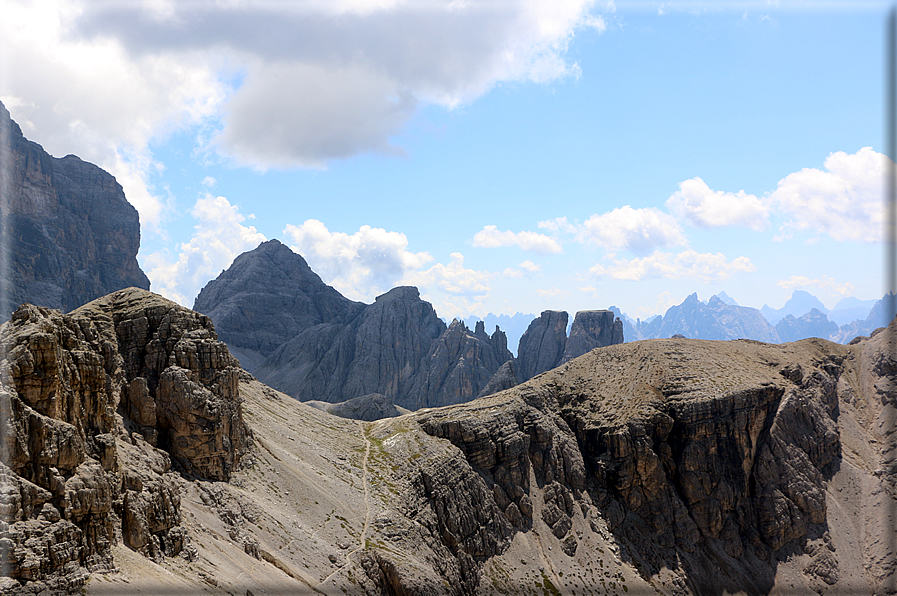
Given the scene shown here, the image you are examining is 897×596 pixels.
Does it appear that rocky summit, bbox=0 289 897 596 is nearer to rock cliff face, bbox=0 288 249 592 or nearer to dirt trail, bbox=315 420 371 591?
rock cliff face, bbox=0 288 249 592

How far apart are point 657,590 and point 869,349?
359 ft

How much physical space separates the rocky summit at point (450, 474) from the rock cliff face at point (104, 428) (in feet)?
0.72

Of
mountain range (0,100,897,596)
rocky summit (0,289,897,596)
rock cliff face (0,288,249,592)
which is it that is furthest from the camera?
rocky summit (0,289,897,596)

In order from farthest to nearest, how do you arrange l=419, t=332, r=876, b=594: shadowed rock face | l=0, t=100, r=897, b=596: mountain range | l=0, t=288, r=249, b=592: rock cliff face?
1. l=419, t=332, r=876, b=594: shadowed rock face
2. l=0, t=100, r=897, b=596: mountain range
3. l=0, t=288, r=249, b=592: rock cliff face

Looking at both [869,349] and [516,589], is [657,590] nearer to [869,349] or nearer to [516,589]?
[516,589]

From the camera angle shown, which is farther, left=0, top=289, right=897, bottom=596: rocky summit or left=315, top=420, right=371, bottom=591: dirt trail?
left=315, top=420, right=371, bottom=591: dirt trail

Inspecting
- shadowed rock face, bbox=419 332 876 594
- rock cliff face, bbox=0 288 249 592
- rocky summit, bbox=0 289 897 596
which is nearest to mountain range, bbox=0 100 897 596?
rock cliff face, bbox=0 288 249 592

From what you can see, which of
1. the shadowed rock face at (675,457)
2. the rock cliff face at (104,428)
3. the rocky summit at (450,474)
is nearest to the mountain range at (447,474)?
the rock cliff face at (104,428)

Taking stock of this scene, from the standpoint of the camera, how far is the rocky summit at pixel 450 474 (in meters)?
50.4

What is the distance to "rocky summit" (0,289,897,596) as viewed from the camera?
50.4m

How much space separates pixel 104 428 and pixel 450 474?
59886mm

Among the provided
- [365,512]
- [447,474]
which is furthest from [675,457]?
[365,512]

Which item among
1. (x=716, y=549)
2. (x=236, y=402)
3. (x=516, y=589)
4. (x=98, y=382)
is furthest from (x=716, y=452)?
(x=98, y=382)

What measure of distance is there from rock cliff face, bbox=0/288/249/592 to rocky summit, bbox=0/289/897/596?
220 millimetres
